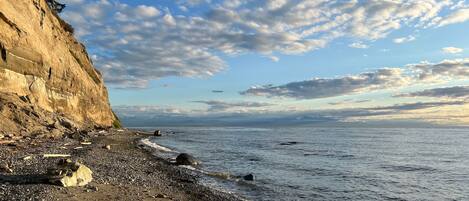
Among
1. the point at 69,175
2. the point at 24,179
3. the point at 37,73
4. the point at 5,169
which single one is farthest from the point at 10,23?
the point at 69,175

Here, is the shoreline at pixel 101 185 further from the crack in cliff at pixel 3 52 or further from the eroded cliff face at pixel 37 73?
the crack in cliff at pixel 3 52

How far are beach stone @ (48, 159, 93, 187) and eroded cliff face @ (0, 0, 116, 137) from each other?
1974cm

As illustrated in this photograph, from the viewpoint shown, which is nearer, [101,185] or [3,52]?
[101,185]

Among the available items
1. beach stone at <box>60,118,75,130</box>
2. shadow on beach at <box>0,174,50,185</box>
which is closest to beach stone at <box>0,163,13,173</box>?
shadow on beach at <box>0,174,50,185</box>

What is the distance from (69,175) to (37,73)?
119ft

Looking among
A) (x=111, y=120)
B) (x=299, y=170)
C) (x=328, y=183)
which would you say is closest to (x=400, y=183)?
(x=328, y=183)

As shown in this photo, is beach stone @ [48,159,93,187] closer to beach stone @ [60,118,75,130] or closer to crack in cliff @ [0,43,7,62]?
crack in cliff @ [0,43,7,62]

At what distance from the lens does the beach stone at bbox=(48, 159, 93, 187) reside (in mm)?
14969

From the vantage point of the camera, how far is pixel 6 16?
40062 mm

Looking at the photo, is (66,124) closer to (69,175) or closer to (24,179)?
(24,179)

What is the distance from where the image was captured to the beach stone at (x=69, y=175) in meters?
15.0

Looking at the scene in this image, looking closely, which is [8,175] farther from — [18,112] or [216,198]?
[18,112]

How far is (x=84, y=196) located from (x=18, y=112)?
25.4m

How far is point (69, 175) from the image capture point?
1530 centimetres
